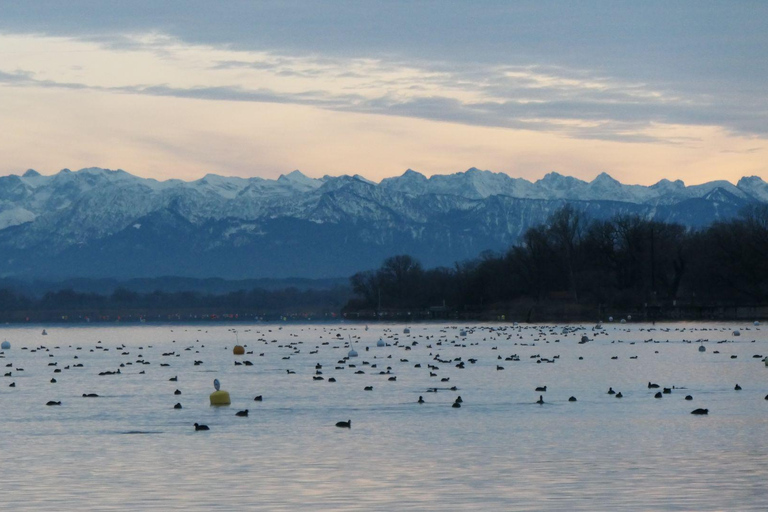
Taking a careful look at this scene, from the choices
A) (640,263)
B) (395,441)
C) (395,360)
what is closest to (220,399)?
(395,441)

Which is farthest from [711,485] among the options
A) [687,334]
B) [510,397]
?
[687,334]

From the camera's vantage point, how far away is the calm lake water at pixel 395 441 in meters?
25.7

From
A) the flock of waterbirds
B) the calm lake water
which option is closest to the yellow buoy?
the calm lake water

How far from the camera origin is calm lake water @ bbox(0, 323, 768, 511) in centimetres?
2572

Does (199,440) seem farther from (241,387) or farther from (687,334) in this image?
(687,334)

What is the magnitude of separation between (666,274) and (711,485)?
157 meters

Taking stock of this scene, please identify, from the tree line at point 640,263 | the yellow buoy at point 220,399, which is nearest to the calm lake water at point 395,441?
the yellow buoy at point 220,399

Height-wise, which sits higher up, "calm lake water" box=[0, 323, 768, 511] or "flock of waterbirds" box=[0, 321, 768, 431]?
"flock of waterbirds" box=[0, 321, 768, 431]

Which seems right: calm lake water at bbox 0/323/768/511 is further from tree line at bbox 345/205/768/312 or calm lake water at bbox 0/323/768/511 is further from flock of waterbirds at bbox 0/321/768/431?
tree line at bbox 345/205/768/312

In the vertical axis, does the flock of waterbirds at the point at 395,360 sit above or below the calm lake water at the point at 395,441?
above

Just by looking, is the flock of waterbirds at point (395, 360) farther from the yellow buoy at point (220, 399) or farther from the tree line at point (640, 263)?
the tree line at point (640, 263)

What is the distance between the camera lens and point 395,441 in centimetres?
3472

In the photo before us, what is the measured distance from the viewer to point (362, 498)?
25344 millimetres

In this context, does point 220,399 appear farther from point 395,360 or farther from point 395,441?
point 395,360
